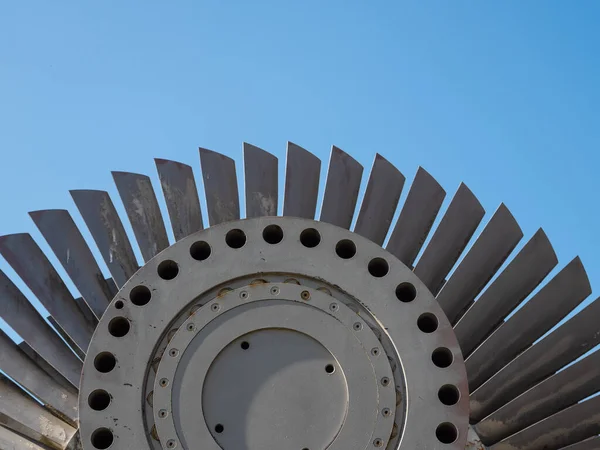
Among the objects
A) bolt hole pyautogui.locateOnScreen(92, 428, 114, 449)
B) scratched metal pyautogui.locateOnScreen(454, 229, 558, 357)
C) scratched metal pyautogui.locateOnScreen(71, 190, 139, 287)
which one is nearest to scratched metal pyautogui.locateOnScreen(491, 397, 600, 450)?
scratched metal pyautogui.locateOnScreen(454, 229, 558, 357)

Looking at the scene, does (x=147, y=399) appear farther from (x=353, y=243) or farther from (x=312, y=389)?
(x=353, y=243)

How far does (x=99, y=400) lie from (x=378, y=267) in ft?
5.04

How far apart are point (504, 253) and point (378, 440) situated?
1.61 meters

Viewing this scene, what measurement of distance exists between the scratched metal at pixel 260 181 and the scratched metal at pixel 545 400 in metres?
1.78

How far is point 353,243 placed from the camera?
173 inches

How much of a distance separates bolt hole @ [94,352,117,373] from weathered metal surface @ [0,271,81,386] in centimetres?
80

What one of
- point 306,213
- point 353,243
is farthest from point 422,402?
point 306,213

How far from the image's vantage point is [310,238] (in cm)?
450

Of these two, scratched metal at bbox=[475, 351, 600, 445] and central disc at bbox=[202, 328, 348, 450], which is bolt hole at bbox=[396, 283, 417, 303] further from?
scratched metal at bbox=[475, 351, 600, 445]

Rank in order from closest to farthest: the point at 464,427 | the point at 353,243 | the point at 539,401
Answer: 1. the point at 464,427
2. the point at 353,243
3. the point at 539,401

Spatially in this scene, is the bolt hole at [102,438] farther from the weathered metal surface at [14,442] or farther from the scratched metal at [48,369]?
the scratched metal at [48,369]

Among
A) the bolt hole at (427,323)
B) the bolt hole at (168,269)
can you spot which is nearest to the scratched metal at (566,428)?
the bolt hole at (427,323)

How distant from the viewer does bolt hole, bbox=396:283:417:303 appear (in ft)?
14.2

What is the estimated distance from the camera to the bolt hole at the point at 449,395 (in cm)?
414
